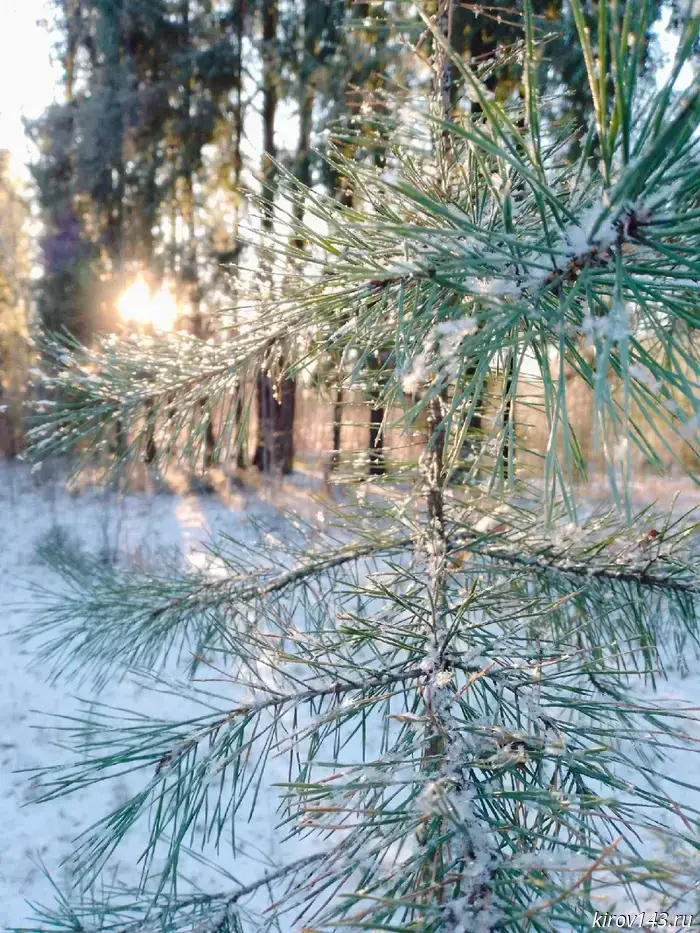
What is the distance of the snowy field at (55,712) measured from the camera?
271cm

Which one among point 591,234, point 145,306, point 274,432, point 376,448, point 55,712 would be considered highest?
point 145,306

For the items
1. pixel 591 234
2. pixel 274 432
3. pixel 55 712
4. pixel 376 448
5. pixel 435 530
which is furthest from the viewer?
pixel 274 432

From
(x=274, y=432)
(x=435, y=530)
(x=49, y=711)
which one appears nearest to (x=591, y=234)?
(x=435, y=530)

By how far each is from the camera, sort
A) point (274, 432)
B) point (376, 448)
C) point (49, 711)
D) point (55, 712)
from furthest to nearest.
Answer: point (274, 432) → point (55, 712) → point (49, 711) → point (376, 448)

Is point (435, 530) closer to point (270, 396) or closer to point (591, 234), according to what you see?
point (591, 234)

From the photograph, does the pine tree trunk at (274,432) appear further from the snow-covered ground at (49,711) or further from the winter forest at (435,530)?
the winter forest at (435,530)

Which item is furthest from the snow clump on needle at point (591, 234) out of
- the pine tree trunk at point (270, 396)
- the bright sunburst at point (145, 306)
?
the pine tree trunk at point (270, 396)

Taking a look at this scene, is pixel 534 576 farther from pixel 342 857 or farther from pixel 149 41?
pixel 149 41

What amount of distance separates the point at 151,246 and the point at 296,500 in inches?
161

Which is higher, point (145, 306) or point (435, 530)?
point (145, 306)

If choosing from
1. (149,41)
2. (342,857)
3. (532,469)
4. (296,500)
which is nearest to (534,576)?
(532,469)

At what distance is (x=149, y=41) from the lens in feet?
26.0

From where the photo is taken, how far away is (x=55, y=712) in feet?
12.7

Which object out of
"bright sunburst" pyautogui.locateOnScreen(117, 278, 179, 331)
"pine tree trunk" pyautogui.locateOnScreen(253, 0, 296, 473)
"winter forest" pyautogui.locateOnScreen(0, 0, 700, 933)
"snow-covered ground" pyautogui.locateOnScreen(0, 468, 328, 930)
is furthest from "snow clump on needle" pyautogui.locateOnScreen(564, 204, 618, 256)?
"pine tree trunk" pyautogui.locateOnScreen(253, 0, 296, 473)
